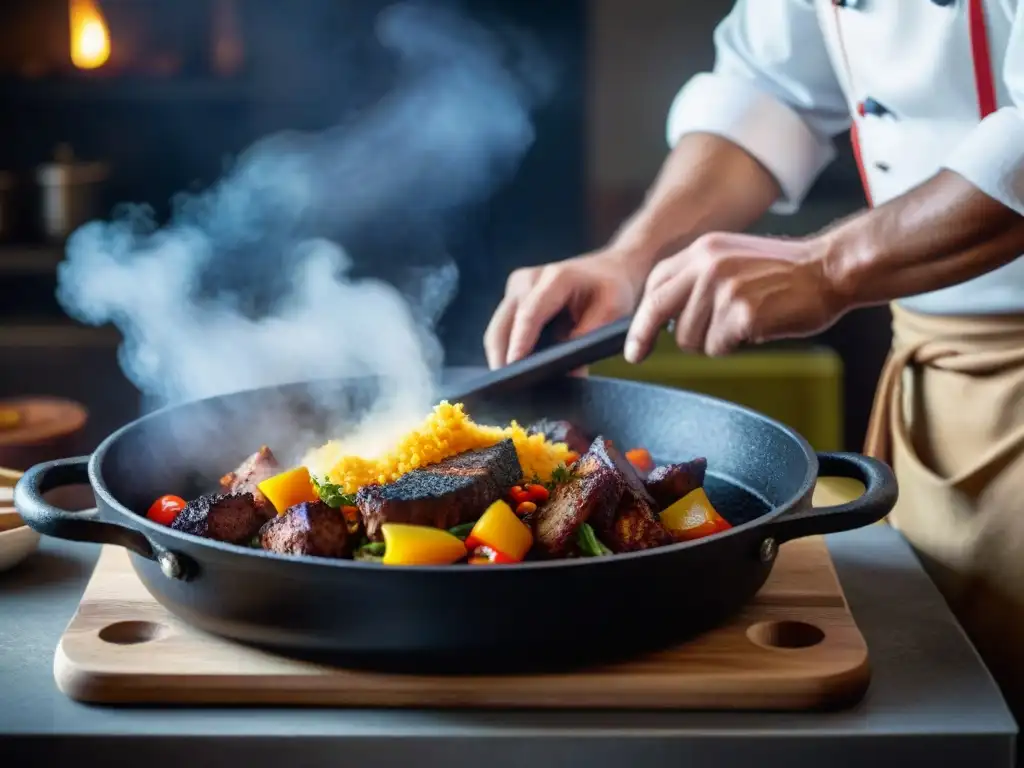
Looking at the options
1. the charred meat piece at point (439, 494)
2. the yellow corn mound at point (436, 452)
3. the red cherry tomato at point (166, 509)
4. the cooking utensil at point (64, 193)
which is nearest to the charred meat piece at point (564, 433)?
the yellow corn mound at point (436, 452)

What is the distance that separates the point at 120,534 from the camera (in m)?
1.13

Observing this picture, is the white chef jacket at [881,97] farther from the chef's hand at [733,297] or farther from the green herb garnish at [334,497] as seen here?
the green herb garnish at [334,497]

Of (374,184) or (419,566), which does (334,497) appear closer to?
(419,566)

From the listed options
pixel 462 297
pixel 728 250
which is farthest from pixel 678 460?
pixel 462 297

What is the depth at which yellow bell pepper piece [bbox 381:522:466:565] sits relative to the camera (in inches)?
45.4

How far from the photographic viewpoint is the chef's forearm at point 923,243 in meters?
1.47

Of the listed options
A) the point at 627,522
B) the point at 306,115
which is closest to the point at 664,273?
the point at 627,522

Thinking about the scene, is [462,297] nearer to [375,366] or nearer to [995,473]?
[375,366]

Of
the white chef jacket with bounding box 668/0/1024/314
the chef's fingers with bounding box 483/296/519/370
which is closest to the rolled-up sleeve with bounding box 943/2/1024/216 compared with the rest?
the white chef jacket with bounding box 668/0/1024/314

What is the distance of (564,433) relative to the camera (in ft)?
5.22

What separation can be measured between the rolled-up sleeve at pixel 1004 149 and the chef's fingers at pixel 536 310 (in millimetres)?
534

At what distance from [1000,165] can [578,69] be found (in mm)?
2468

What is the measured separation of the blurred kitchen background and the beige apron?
182 cm

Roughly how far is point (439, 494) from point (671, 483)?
305 millimetres
